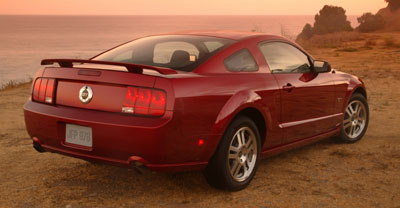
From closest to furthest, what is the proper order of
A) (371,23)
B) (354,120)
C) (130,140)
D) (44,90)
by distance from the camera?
(130,140) < (44,90) < (354,120) < (371,23)

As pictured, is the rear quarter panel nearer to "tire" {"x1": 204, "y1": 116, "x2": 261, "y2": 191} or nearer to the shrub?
"tire" {"x1": 204, "y1": 116, "x2": 261, "y2": 191}

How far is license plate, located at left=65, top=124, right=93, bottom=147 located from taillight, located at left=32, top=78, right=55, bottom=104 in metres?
0.35

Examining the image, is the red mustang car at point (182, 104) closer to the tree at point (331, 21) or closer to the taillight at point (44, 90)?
the taillight at point (44, 90)

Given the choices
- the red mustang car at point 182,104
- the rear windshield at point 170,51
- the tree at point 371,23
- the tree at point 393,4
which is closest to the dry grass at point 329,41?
the tree at point 371,23

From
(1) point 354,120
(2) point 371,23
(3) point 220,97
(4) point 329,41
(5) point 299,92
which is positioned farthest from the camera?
(2) point 371,23

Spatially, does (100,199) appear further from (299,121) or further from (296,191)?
(299,121)

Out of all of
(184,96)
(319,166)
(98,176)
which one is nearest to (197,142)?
(184,96)

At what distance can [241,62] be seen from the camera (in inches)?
184

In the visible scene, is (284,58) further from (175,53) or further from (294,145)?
(175,53)

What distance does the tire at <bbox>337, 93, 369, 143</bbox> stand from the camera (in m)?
6.52

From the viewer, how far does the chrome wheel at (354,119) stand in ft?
21.6

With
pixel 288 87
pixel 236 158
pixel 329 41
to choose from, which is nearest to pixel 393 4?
pixel 329 41

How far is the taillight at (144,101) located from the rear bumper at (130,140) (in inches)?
2.1

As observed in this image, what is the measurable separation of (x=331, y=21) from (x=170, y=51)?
55.3 m
